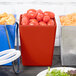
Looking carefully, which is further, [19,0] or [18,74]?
[19,0]

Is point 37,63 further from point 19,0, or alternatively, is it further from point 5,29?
point 19,0

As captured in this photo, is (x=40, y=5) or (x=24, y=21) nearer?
(x=24, y=21)

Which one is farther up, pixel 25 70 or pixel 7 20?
pixel 7 20

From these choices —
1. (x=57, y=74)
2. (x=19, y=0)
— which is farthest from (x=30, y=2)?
(x=57, y=74)

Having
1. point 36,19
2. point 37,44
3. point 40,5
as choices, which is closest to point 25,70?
point 37,44

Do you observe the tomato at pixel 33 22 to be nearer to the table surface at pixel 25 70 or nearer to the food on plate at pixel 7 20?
the food on plate at pixel 7 20

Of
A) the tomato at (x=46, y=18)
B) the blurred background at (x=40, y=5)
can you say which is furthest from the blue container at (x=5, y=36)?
the blurred background at (x=40, y=5)

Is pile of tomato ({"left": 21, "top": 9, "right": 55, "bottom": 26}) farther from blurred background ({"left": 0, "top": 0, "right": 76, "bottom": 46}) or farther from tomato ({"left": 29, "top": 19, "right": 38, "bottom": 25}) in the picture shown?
blurred background ({"left": 0, "top": 0, "right": 76, "bottom": 46})

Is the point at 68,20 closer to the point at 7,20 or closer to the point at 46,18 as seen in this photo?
the point at 46,18

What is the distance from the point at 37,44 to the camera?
2.87ft

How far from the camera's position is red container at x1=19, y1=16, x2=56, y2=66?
2.76 ft

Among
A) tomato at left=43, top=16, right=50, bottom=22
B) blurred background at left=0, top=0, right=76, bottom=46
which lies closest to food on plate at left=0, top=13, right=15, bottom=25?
tomato at left=43, top=16, right=50, bottom=22

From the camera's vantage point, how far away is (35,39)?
0.86 meters

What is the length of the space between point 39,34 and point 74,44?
0.16 metres
